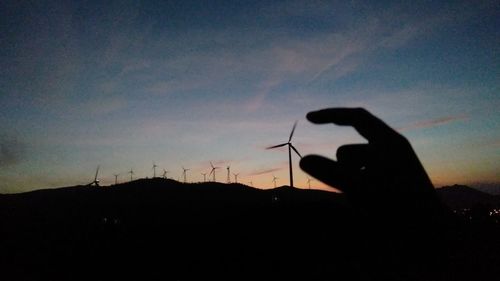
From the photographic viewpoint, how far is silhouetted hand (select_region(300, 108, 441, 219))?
5.35ft

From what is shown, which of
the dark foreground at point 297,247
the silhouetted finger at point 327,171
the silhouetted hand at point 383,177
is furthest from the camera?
the dark foreground at point 297,247

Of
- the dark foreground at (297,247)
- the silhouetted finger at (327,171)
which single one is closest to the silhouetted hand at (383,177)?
the silhouetted finger at (327,171)

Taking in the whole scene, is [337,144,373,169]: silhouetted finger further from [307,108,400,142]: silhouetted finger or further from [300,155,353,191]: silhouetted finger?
[307,108,400,142]: silhouetted finger

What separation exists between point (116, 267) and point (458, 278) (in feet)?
65.4

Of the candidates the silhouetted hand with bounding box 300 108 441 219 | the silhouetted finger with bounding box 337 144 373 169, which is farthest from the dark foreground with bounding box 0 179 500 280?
the silhouetted finger with bounding box 337 144 373 169

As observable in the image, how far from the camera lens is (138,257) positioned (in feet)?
11.6

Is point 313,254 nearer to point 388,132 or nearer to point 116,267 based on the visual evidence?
point 388,132

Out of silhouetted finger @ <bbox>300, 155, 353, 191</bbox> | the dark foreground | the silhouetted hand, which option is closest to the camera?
silhouetted finger @ <bbox>300, 155, 353, 191</bbox>

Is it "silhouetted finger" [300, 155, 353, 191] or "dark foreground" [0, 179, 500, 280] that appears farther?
"dark foreground" [0, 179, 500, 280]

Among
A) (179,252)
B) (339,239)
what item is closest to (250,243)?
(339,239)

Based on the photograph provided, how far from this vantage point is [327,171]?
151 cm

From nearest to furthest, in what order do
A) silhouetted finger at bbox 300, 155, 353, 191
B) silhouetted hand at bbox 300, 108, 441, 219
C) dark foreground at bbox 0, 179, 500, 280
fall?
1. silhouetted finger at bbox 300, 155, 353, 191
2. silhouetted hand at bbox 300, 108, 441, 219
3. dark foreground at bbox 0, 179, 500, 280

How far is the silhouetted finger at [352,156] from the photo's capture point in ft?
5.38

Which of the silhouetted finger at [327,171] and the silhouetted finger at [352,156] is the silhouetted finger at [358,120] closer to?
the silhouetted finger at [352,156]
